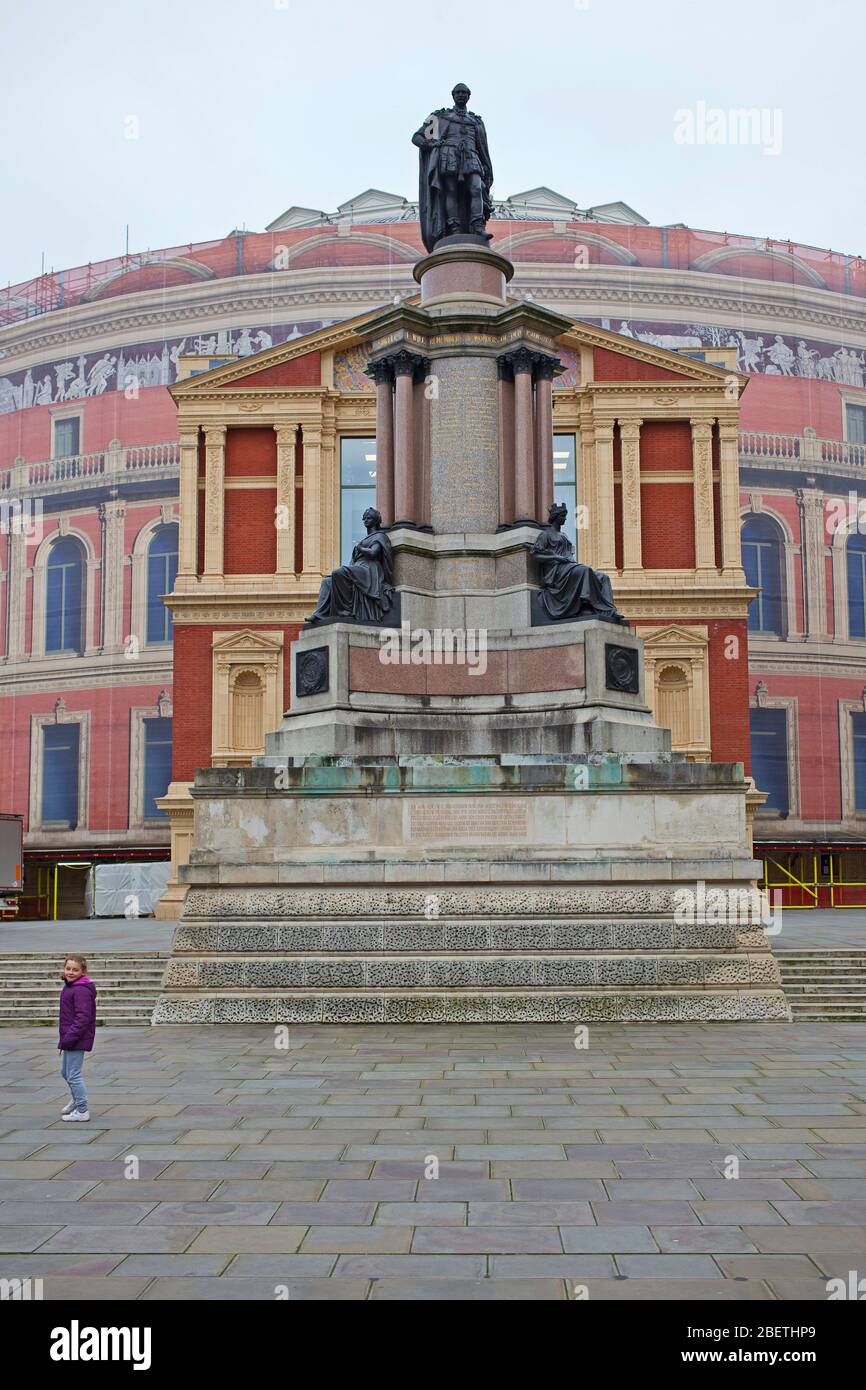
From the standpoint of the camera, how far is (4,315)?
5997cm

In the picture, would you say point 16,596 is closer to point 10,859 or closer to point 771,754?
point 10,859

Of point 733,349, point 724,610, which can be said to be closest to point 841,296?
point 733,349

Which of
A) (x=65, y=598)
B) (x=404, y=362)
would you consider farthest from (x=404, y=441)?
(x=65, y=598)

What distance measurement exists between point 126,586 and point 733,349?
25489 millimetres

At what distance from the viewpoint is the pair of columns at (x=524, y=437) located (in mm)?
19828

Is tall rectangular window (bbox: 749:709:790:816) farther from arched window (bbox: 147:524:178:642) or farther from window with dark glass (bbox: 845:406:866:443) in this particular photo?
arched window (bbox: 147:524:178:642)

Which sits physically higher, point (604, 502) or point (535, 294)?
point (535, 294)

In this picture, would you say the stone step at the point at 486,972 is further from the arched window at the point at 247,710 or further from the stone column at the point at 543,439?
the arched window at the point at 247,710

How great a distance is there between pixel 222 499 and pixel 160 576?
46.5 ft

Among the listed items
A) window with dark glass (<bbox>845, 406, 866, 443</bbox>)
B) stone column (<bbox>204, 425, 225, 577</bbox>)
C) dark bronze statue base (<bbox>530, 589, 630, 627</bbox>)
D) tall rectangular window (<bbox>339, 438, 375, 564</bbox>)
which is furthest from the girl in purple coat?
window with dark glass (<bbox>845, 406, 866, 443</bbox>)

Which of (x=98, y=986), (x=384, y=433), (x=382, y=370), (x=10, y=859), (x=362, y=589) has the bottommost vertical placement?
(x=98, y=986)

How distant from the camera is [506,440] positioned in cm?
2016

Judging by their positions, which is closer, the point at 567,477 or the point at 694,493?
the point at 694,493
